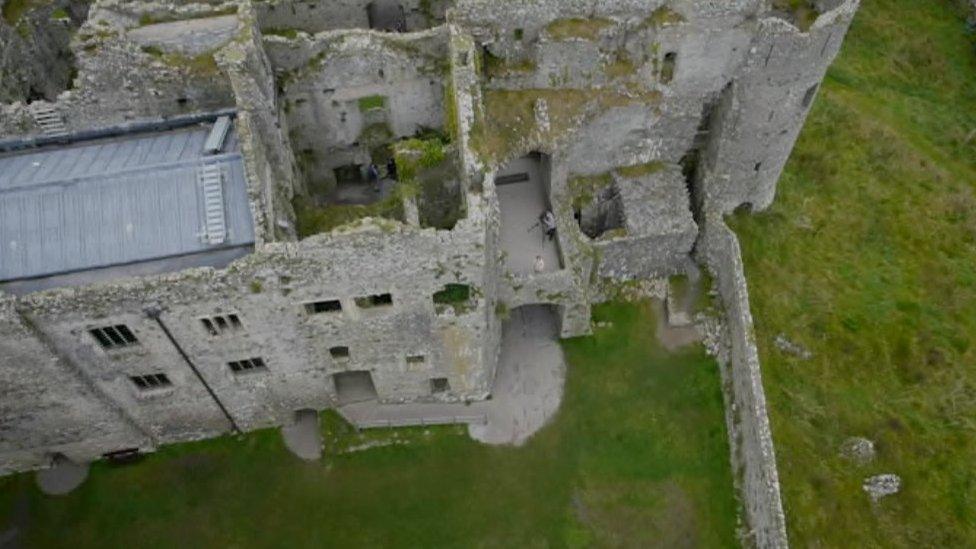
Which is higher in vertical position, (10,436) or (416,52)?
(416,52)

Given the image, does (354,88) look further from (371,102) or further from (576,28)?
(576,28)

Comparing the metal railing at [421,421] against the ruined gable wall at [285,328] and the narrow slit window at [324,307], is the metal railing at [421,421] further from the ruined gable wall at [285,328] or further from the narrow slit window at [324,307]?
the narrow slit window at [324,307]

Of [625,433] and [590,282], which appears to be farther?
[590,282]

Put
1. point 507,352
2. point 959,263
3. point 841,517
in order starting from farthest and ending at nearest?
point 959,263
point 507,352
point 841,517

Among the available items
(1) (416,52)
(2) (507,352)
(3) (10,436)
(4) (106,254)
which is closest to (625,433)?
(2) (507,352)

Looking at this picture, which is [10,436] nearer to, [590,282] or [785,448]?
[590,282]

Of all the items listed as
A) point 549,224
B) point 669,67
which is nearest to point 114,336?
point 549,224

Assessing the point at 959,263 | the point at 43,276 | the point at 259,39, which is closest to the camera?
the point at 43,276
